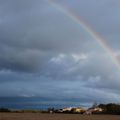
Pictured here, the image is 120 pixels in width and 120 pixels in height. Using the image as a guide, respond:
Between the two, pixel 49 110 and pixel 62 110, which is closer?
pixel 49 110

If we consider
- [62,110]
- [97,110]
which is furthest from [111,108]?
[62,110]

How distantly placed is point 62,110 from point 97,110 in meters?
15.2

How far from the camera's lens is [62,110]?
568 feet

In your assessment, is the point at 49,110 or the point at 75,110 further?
the point at 75,110

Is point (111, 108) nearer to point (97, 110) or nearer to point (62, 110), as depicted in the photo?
point (97, 110)

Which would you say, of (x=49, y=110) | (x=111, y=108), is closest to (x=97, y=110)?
(x=111, y=108)

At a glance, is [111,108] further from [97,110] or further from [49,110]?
[49,110]

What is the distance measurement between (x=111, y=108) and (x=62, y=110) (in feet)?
68.3

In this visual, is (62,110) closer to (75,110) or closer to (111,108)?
(75,110)

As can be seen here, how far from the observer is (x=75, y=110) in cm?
17950

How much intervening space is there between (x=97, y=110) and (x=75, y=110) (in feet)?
45.4

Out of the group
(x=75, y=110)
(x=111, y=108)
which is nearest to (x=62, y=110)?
(x=75, y=110)

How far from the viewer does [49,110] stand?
162375mm

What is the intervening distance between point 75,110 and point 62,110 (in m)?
8.56
